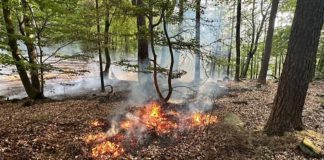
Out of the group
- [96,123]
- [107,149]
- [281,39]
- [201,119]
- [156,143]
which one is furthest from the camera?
[281,39]

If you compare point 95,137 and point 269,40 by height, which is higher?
point 269,40

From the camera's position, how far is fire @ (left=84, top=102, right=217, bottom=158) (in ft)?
21.0

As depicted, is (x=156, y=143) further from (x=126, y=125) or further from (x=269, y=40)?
(x=269, y=40)

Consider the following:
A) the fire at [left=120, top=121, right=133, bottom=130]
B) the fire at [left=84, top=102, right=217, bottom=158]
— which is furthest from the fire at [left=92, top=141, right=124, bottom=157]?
the fire at [left=120, top=121, right=133, bottom=130]

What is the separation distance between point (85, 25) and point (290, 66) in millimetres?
9833

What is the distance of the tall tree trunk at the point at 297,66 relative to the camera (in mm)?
6414

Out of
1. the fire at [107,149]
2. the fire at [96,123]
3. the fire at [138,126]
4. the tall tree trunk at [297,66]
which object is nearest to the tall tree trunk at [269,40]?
the fire at [138,126]

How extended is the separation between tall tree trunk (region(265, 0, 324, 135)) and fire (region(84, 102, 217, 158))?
2.03 meters

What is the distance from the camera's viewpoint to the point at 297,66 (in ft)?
21.8

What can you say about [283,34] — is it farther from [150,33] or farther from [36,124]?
[36,124]

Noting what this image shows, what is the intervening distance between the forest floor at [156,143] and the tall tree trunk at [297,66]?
1.45ft

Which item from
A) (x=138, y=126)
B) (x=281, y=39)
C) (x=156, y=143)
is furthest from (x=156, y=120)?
(x=281, y=39)

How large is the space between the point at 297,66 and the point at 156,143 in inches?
169

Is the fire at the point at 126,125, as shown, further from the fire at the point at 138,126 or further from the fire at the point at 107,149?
the fire at the point at 107,149
